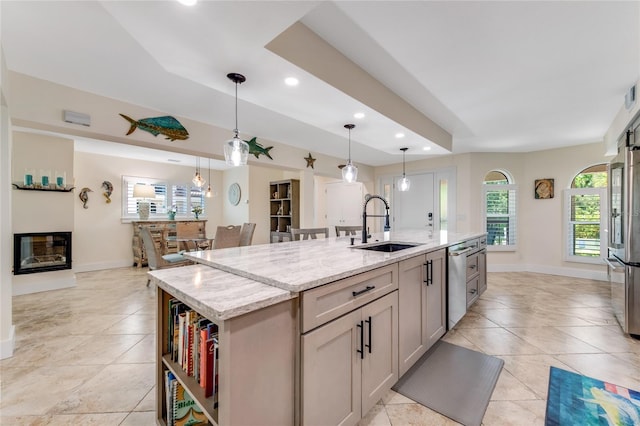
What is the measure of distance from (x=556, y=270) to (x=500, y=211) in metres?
1.45

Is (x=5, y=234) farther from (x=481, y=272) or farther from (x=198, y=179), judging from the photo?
(x=481, y=272)

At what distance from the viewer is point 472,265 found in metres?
3.12

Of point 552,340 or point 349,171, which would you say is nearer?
point 552,340

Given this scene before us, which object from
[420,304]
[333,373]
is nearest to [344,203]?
[420,304]

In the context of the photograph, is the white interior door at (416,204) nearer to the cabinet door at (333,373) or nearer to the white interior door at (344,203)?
the white interior door at (344,203)

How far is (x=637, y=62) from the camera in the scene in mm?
2252

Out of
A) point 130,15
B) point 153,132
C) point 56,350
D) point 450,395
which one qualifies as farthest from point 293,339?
point 153,132

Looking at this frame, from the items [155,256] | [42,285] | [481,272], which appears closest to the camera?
[481,272]

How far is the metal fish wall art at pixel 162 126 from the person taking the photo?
2.98 m

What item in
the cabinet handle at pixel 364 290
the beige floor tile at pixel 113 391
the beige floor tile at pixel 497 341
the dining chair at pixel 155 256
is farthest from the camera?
the dining chair at pixel 155 256

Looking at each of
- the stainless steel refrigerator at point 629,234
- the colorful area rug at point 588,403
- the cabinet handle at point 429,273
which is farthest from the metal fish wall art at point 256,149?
the stainless steel refrigerator at point 629,234

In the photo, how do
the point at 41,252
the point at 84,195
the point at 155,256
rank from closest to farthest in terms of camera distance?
the point at 155,256, the point at 41,252, the point at 84,195

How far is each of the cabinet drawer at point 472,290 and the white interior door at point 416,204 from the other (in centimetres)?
267

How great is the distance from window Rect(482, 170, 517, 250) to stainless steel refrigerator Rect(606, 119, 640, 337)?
2768 mm
